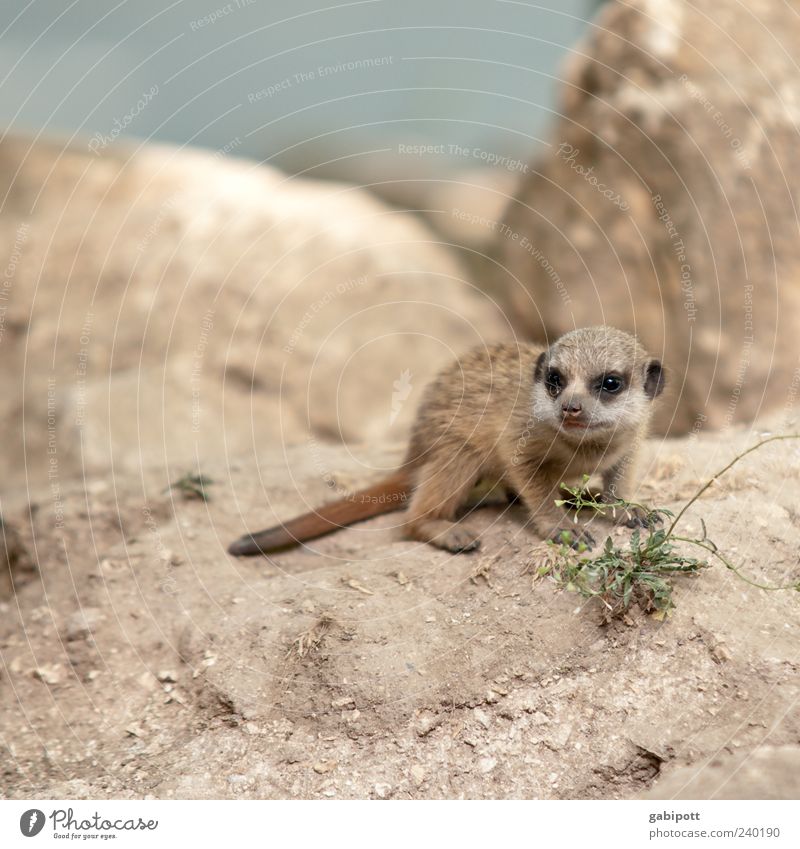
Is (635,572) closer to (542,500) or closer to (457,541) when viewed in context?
(542,500)

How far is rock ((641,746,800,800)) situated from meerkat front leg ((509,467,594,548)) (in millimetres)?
1003

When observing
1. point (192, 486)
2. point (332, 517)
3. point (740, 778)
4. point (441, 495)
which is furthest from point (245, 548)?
point (740, 778)

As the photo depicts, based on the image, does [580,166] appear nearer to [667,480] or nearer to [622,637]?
[667,480]

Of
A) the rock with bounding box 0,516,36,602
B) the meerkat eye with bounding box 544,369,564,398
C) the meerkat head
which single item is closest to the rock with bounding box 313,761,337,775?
the meerkat head

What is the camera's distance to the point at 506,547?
10.6ft

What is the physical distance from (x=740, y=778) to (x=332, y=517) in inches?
79.0

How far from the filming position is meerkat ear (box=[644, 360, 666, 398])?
3.26m

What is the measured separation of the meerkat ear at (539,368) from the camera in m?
3.27

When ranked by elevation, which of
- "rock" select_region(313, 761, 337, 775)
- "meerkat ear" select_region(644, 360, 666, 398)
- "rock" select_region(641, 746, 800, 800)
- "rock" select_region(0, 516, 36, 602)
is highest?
"meerkat ear" select_region(644, 360, 666, 398)

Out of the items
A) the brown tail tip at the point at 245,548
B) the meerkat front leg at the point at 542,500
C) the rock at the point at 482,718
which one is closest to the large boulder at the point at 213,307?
the brown tail tip at the point at 245,548

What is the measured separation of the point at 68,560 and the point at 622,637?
8.05 feet

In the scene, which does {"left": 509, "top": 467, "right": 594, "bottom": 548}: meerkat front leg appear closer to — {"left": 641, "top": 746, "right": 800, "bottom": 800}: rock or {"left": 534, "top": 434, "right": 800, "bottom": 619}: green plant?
{"left": 534, "top": 434, "right": 800, "bottom": 619}: green plant

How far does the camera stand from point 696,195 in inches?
217
